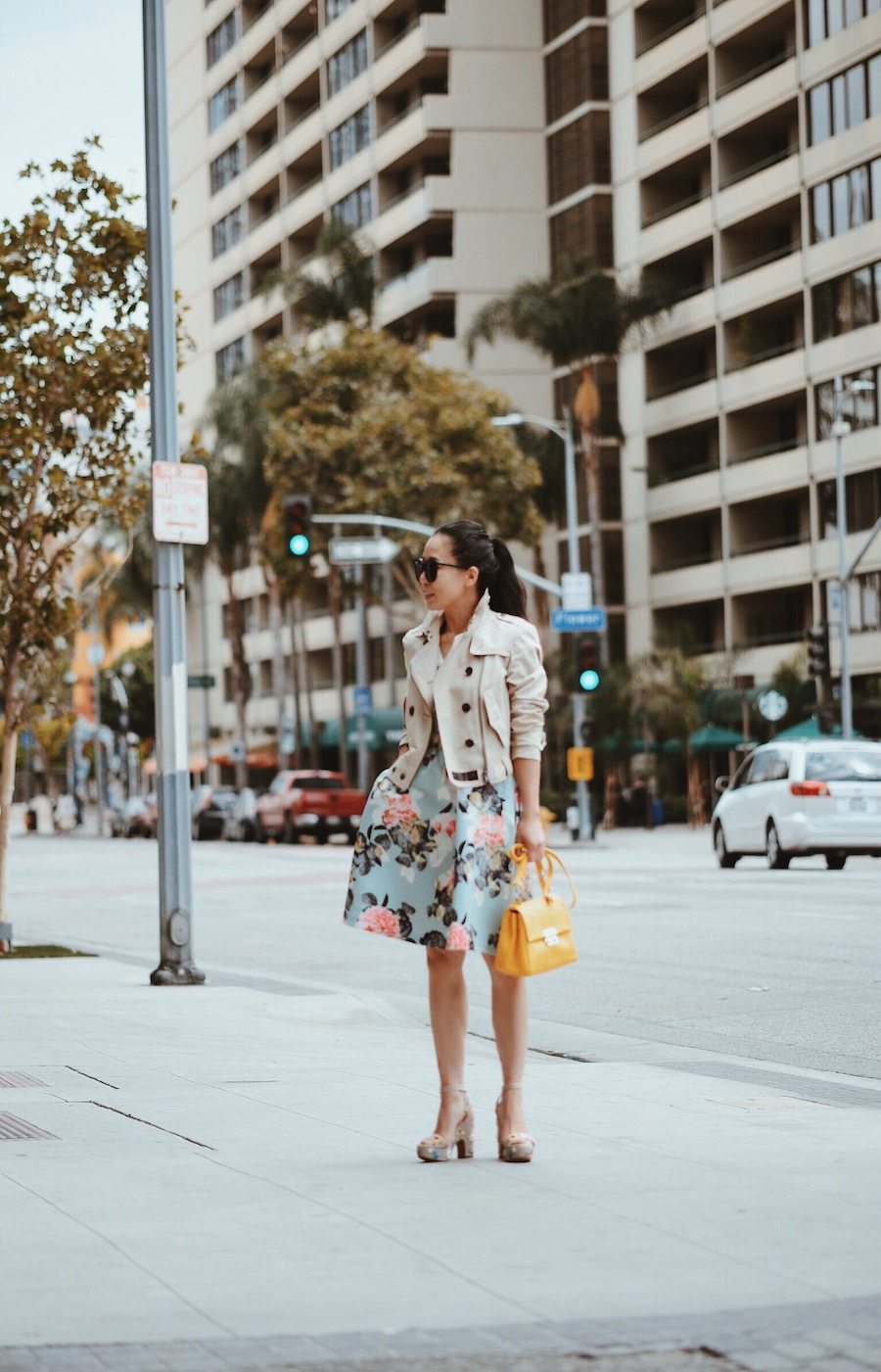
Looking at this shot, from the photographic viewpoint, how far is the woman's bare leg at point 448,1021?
7.08 m

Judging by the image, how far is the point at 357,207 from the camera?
80.1 m

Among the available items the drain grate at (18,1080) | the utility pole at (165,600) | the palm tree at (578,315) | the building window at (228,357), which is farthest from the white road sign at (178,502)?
the building window at (228,357)

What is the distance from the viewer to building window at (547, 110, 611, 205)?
69.1 meters

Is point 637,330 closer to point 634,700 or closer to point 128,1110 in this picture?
point 634,700

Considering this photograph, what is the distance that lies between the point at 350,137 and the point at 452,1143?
76930 millimetres

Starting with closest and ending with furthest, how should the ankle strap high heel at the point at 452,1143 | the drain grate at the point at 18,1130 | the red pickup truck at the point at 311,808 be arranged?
the ankle strap high heel at the point at 452,1143 → the drain grate at the point at 18,1130 → the red pickup truck at the point at 311,808

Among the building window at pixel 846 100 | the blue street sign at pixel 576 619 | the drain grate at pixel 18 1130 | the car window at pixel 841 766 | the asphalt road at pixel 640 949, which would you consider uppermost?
the building window at pixel 846 100

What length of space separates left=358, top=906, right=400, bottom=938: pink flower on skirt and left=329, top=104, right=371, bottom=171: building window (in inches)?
2929

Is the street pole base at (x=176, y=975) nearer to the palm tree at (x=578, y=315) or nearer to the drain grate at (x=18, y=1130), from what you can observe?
the drain grate at (x=18, y=1130)

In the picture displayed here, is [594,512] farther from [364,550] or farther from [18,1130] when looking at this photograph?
[18,1130]

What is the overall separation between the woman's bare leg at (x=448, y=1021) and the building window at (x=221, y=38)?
294 ft

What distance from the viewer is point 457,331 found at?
73.2 metres

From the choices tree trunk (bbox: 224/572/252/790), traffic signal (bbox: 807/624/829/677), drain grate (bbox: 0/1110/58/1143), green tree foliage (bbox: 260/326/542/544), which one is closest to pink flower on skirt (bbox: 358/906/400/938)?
drain grate (bbox: 0/1110/58/1143)

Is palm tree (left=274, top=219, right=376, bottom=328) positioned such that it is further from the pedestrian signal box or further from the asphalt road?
the asphalt road
